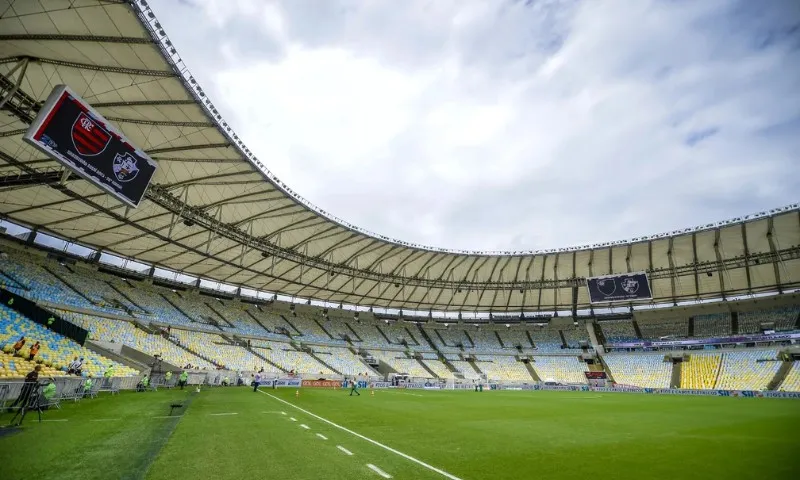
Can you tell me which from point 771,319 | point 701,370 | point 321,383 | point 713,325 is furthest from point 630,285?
point 321,383

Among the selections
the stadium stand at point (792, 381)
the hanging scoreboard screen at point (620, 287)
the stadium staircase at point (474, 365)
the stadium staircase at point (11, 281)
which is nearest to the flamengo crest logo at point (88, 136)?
the stadium staircase at point (11, 281)

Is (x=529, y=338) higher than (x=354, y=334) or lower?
higher

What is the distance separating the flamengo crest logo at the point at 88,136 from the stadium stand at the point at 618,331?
60812mm

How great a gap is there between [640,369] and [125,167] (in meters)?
56.3

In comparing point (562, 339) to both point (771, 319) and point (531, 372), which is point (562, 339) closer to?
point (531, 372)

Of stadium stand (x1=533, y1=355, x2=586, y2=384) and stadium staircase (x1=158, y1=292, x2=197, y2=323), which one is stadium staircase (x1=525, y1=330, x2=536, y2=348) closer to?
stadium stand (x1=533, y1=355, x2=586, y2=384)

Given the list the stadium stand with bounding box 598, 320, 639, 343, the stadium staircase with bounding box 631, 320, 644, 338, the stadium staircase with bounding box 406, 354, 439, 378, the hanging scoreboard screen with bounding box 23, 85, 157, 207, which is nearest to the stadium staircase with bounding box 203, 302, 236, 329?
the stadium staircase with bounding box 406, 354, 439, 378

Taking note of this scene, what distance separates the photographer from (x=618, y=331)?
5428 cm

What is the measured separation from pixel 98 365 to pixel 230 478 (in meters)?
23.8

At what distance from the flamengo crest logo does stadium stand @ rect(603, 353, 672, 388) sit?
180ft

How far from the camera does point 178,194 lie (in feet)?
81.6

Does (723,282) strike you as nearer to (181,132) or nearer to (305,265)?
(305,265)

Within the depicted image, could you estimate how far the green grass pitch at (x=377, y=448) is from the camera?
241 inches

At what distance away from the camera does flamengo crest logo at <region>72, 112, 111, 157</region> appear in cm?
1357
